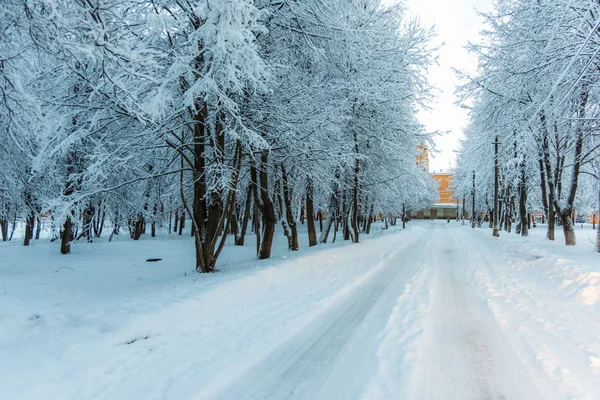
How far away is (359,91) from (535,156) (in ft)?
33.8

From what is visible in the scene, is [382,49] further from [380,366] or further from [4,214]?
[4,214]

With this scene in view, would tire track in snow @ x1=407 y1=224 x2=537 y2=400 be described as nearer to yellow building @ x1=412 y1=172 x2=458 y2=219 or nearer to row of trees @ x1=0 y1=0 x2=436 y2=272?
row of trees @ x1=0 y1=0 x2=436 y2=272

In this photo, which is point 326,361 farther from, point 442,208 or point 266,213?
point 442,208

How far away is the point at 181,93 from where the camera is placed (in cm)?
805

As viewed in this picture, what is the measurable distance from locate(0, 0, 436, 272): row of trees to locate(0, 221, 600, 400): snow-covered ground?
2575 mm

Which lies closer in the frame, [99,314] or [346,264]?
[99,314]

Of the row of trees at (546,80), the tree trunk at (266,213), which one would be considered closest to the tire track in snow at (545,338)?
the row of trees at (546,80)

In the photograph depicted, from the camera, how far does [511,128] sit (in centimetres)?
1275

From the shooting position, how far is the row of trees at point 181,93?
4.66 meters

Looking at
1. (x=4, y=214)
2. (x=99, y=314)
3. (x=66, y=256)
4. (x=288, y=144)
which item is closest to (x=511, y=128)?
(x=288, y=144)

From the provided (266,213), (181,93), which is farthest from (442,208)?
(181,93)

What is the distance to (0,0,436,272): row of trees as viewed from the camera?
4.66 meters

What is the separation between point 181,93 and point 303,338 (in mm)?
6039

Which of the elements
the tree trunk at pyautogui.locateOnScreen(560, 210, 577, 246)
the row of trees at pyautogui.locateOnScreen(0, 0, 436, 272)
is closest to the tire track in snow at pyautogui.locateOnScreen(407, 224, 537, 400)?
the row of trees at pyautogui.locateOnScreen(0, 0, 436, 272)
